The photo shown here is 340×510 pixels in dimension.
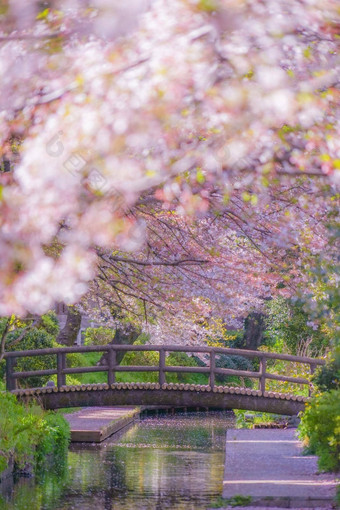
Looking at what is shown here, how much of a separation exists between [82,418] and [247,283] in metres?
11.1

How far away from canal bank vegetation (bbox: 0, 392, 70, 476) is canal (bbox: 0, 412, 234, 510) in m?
0.30

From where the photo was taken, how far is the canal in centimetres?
1242

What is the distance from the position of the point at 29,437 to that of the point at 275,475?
14.3 ft

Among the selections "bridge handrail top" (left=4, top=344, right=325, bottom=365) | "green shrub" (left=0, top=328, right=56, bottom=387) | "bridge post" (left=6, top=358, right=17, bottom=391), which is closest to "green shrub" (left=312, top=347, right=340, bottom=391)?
"bridge handrail top" (left=4, top=344, right=325, bottom=365)

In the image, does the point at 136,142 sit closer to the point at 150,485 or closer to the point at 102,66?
the point at 102,66

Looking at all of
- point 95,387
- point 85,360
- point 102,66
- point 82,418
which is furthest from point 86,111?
point 85,360

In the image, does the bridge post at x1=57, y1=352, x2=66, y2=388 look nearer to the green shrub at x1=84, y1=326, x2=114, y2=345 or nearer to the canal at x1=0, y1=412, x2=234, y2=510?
the canal at x1=0, y1=412, x2=234, y2=510

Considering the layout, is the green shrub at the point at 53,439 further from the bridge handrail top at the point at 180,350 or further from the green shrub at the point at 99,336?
the green shrub at the point at 99,336

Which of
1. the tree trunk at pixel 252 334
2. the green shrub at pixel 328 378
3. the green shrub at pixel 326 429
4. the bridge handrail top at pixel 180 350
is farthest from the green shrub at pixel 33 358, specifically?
the tree trunk at pixel 252 334

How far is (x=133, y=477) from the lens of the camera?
14.8 meters

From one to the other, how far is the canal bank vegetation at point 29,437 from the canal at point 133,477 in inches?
11.8

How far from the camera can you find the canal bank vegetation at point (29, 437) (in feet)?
A: 45.4

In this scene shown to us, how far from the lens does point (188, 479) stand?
14.6 metres

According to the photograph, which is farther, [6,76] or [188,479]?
[188,479]
